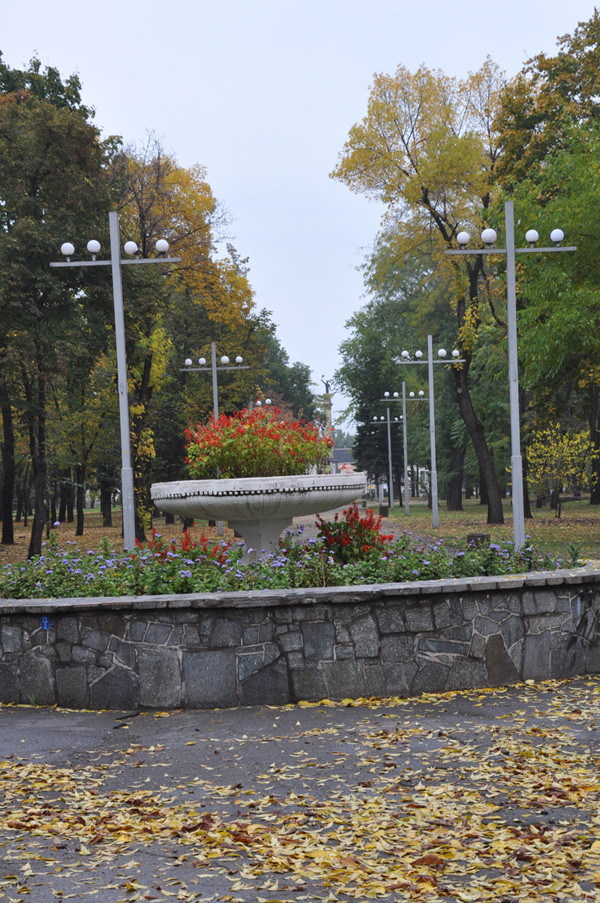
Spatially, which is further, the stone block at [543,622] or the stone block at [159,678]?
the stone block at [543,622]

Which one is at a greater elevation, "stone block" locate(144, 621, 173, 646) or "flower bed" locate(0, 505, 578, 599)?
"flower bed" locate(0, 505, 578, 599)

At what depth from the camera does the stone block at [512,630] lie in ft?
24.0

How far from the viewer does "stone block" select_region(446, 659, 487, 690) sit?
23.6 ft

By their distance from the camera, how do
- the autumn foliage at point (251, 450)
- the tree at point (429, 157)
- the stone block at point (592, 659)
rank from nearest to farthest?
the stone block at point (592, 659)
the autumn foliage at point (251, 450)
the tree at point (429, 157)

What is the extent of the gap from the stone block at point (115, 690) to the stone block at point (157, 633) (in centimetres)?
32

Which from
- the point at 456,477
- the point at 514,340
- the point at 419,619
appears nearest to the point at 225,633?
the point at 419,619

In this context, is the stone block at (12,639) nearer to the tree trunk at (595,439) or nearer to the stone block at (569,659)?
the stone block at (569,659)

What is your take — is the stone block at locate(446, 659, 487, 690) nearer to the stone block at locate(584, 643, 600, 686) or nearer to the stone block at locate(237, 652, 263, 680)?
the stone block at locate(584, 643, 600, 686)

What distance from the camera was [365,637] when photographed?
23.1ft

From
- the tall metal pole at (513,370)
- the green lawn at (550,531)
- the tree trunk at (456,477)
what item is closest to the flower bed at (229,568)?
the tall metal pole at (513,370)

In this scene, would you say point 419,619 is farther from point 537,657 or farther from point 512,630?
point 537,657

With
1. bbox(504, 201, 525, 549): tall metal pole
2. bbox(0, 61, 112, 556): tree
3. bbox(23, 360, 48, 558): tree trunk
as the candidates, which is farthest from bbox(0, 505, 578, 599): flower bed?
bbox(23, 360, 48, 558): tree trunk

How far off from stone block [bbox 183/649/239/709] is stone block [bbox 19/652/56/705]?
3.78 feet

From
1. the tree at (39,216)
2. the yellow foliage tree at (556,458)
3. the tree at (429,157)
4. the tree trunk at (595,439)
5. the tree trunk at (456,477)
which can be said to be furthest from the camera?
Result: the tree trunk at (456,477)
